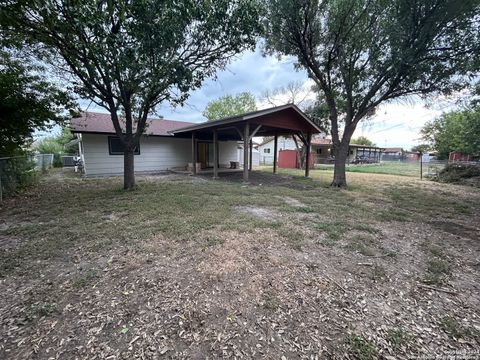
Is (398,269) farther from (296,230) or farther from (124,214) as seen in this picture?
(124,214)

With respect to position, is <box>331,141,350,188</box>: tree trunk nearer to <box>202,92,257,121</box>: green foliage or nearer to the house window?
the house window

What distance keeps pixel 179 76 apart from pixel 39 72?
4.61m

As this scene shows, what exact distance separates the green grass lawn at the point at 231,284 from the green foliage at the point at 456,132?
1022cm

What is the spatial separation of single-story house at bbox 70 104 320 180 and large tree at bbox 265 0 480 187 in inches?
84.9

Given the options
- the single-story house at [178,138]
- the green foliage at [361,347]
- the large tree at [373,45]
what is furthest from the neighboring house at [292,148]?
the green foliage at [361,347]

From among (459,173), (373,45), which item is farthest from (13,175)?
(459,173)

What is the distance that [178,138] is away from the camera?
46.9 feet

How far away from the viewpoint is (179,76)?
570 cm

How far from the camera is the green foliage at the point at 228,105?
1182 inches

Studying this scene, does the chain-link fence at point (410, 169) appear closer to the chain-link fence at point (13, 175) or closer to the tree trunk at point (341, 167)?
the tree trunk at point (341, 167)

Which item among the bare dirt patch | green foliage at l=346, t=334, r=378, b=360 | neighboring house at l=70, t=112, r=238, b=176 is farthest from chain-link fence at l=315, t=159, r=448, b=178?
green foliage at l=346, t=334, r=378, b=360

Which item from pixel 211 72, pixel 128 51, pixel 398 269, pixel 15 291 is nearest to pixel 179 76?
pixel 128 51

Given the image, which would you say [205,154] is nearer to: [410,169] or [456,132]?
[410,169]

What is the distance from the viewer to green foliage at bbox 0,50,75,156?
5.88 m
